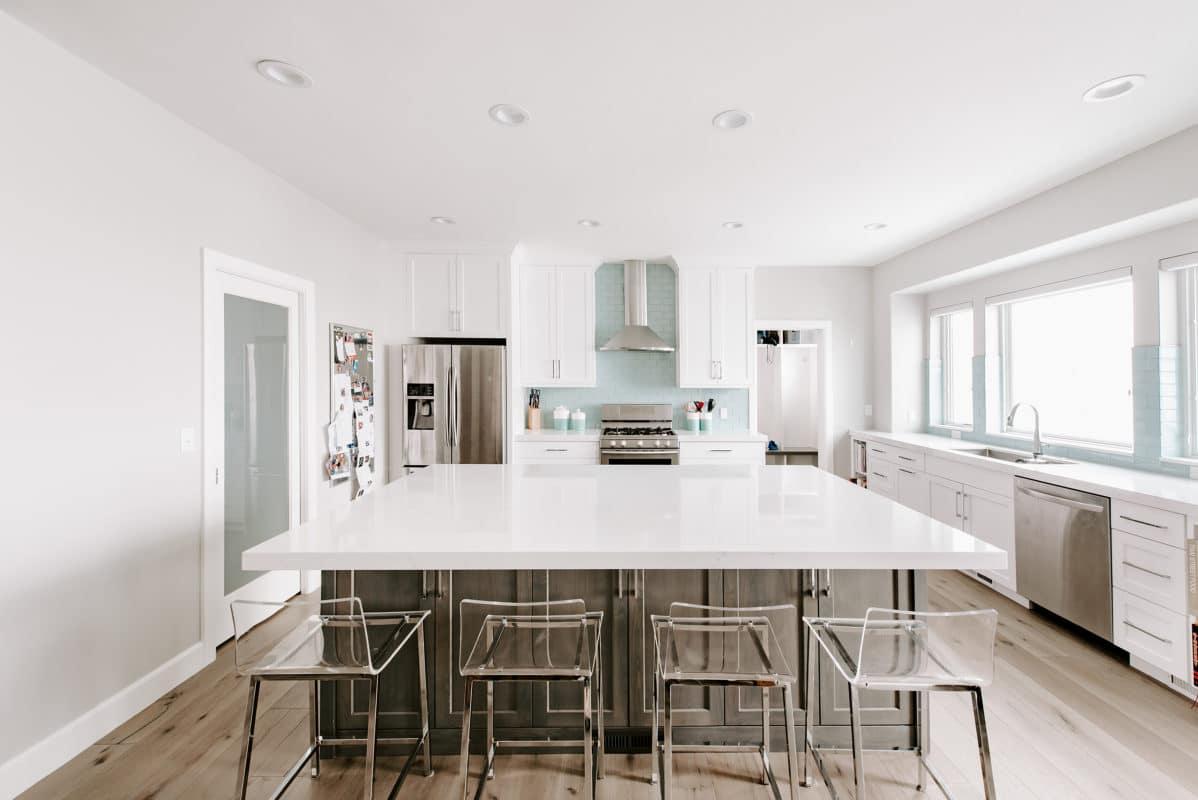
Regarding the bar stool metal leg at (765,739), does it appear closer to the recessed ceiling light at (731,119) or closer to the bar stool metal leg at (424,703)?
the bar stool metal leg at (424,703)

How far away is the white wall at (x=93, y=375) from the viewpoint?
1868 mm

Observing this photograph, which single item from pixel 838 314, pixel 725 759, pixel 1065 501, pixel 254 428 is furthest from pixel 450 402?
pixel 1065 501

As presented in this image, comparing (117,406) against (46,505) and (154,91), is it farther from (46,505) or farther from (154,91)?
(154,91)

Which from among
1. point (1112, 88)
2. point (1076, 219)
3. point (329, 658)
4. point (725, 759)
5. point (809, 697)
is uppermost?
point (1112, 88)

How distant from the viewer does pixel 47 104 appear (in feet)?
6.45

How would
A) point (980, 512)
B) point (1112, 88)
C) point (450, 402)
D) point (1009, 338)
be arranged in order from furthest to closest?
point (450, 402) → point (1009, 338) → point (980, 512) → point (1112, 88)

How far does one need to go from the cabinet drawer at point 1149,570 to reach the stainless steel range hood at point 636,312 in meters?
3.31

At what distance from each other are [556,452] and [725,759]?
3088 millimetres

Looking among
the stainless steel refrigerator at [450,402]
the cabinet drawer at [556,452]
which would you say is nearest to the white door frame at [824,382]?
the cabinet drawer at [556,452]

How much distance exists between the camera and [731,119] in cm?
252

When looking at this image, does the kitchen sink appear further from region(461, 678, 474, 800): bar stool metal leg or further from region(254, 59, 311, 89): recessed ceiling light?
region(254, 59, 311, 89): recessed ceiling light

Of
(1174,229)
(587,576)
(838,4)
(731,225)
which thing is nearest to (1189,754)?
(587,576)

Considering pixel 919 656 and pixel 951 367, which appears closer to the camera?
pixel 919 656

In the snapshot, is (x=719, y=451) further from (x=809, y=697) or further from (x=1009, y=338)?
(x=809, y=697)
